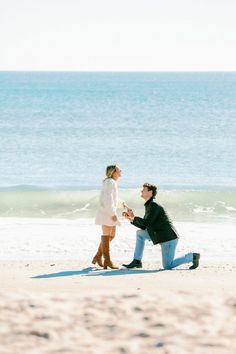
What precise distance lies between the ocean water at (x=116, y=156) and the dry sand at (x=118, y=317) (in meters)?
14.4

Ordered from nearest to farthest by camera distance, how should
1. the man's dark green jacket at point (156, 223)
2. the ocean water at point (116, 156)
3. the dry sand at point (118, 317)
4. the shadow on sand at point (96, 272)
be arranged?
the dry sand at point (118, 317), the shadow on sand at point (96, 272), the man's dark green jacket at point (156, 223), the ocean water at point (116, 156)

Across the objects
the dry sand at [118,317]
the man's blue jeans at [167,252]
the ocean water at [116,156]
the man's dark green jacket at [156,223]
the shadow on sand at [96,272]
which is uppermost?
the ocean water at [116,156]

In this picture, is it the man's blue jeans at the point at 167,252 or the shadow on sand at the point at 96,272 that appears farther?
the man's blue jeans at the point at 167,252

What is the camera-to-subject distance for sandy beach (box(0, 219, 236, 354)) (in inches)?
308

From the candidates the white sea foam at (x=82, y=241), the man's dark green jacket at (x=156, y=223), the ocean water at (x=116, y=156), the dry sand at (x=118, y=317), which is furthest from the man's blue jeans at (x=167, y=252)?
the ocean water at (x=116, y=156)

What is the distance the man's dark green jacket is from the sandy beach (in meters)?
0.51

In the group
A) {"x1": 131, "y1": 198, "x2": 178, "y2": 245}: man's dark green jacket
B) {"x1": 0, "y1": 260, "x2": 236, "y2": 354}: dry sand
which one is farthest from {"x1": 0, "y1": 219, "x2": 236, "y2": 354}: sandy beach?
{"x1": 131, "y1": 198, "x2": 178, "y2": 245}: man's dark green jacket

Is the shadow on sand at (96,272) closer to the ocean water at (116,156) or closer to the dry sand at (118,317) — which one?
the dry sand at (118,317)

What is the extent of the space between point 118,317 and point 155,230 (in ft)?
12.3

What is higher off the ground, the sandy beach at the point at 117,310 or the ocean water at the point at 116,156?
the ocean water at the point at 116,156

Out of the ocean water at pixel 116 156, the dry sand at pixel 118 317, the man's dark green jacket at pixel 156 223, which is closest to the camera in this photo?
the dry sand at pixel 118 317

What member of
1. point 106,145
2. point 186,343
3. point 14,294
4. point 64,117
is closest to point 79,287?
point 14,294

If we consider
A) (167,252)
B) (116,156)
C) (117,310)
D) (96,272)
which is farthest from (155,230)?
(116,156)

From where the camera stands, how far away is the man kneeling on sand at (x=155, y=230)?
475 inches
